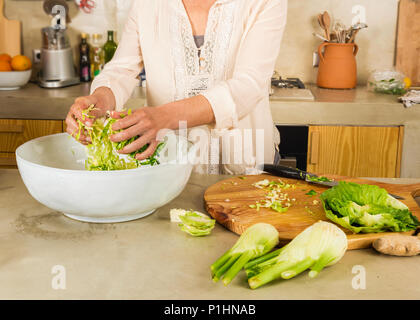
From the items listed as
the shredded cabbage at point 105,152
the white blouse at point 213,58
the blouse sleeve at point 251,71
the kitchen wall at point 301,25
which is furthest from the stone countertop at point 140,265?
the kitchen wall at point 301,25

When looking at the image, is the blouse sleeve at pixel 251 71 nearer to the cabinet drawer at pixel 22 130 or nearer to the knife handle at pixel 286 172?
the knife handle at pixel 286 172

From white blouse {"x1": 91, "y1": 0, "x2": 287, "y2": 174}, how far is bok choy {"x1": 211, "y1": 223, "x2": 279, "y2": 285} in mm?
539

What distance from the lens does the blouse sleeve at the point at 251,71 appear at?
132 centimetres

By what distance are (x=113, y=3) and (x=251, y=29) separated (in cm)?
167

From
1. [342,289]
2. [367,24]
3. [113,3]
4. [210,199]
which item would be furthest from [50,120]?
[342,289]

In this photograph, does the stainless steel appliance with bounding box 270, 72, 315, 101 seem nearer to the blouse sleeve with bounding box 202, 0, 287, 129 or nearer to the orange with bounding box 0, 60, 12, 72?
the blouse sleeve with bounding box 202, 0, 287, 129

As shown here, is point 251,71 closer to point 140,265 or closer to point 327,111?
point 140,265

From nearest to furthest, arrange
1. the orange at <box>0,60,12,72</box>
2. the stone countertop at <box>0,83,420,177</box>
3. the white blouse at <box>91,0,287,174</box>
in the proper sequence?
1. the white blouse at <box>91,0,287,174</box>
2. the stone countertop at <box>0,83,420,177</box>
3. the orange at <box>0,60,12,72</box>

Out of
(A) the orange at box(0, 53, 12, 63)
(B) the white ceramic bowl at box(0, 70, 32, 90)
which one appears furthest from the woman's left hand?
(A) the orange at box(0, 53, 12, 63)

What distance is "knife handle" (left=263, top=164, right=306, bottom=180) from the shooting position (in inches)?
52.6

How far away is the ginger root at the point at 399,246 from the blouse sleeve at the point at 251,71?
1.69 ft

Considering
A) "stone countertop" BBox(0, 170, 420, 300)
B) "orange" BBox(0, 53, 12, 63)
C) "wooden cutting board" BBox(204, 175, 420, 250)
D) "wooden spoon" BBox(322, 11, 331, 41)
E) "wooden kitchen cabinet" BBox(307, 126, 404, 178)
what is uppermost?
"wooden spoon" BBox(322, 11, 331, 41)
